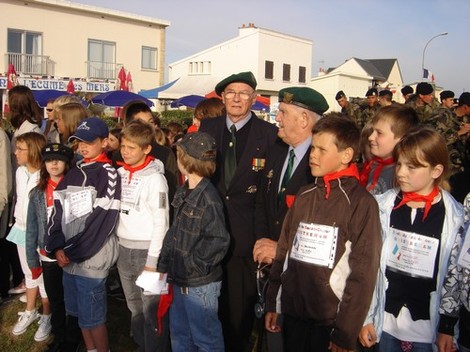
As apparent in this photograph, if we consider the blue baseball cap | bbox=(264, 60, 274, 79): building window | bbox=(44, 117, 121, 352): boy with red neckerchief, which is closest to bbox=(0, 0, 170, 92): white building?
bbox=(264, 60, 274, 79): building window

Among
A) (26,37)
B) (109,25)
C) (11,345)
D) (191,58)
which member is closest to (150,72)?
(109,25)

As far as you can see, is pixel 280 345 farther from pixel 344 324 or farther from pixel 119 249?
pixel 119 249

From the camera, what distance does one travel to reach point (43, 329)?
4047mm

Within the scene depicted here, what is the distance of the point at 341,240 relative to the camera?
91.0 inches

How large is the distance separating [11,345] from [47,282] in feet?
2.57

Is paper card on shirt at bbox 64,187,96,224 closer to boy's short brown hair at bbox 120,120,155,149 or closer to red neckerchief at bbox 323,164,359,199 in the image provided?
boy's short brown hair at bbox 120,120,155,149

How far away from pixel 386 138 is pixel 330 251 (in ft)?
3.38

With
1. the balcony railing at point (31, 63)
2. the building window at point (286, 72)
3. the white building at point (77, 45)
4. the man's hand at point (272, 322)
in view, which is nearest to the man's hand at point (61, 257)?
the man's hand at point (272, 322)

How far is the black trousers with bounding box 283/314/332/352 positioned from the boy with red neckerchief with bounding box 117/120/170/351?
1136mm

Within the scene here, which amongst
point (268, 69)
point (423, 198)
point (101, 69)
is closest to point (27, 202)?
point (423, 198)

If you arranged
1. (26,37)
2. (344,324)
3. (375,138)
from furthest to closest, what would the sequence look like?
(26,37) → (375,138) → (344,324)

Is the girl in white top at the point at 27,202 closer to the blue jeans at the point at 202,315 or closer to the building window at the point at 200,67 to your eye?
the blue jeans at the point at 202,315

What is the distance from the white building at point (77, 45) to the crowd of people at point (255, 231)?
2249 cm

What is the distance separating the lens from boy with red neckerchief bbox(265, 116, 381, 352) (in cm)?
222
